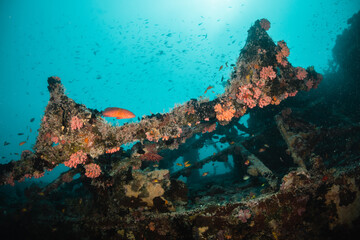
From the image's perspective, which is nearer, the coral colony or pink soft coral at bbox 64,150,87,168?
the coral colony

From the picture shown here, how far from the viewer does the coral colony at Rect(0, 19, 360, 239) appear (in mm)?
4273

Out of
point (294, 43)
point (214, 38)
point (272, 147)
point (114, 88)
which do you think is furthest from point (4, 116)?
point (294, 43)

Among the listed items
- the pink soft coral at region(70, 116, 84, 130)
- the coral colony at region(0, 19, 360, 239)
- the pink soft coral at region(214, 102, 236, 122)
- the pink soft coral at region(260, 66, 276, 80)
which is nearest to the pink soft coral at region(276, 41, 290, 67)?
the coral colony at region(0, 19, 360, 239)

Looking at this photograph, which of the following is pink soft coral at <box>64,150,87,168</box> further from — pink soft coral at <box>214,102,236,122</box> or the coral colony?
pink soft coral at <box>214,102,236,122</box>

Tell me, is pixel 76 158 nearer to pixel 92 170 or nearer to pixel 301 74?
pixel 92 170

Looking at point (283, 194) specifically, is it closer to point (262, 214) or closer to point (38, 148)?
point (262, 214)

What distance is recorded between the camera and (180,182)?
5988mm

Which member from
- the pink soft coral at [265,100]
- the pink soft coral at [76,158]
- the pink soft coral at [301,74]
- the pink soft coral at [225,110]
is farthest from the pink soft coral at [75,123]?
the pink soft coral at [301,74]

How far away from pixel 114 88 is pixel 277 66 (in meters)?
147

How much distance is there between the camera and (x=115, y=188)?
542 cm

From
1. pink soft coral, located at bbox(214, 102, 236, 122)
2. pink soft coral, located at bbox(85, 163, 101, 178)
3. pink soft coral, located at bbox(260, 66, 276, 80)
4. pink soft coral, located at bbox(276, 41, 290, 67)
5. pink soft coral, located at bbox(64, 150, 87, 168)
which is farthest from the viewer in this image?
pink soft coral, located at bbox(214, 102, 236, 122)

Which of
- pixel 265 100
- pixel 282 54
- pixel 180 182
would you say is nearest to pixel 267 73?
pixel 265 100

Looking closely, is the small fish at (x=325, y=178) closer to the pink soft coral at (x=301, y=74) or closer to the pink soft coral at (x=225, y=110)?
the pink soft coral at (x=225, y=110)

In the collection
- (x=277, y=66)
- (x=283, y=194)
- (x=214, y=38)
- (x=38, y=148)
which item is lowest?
(x=283, y=194)
